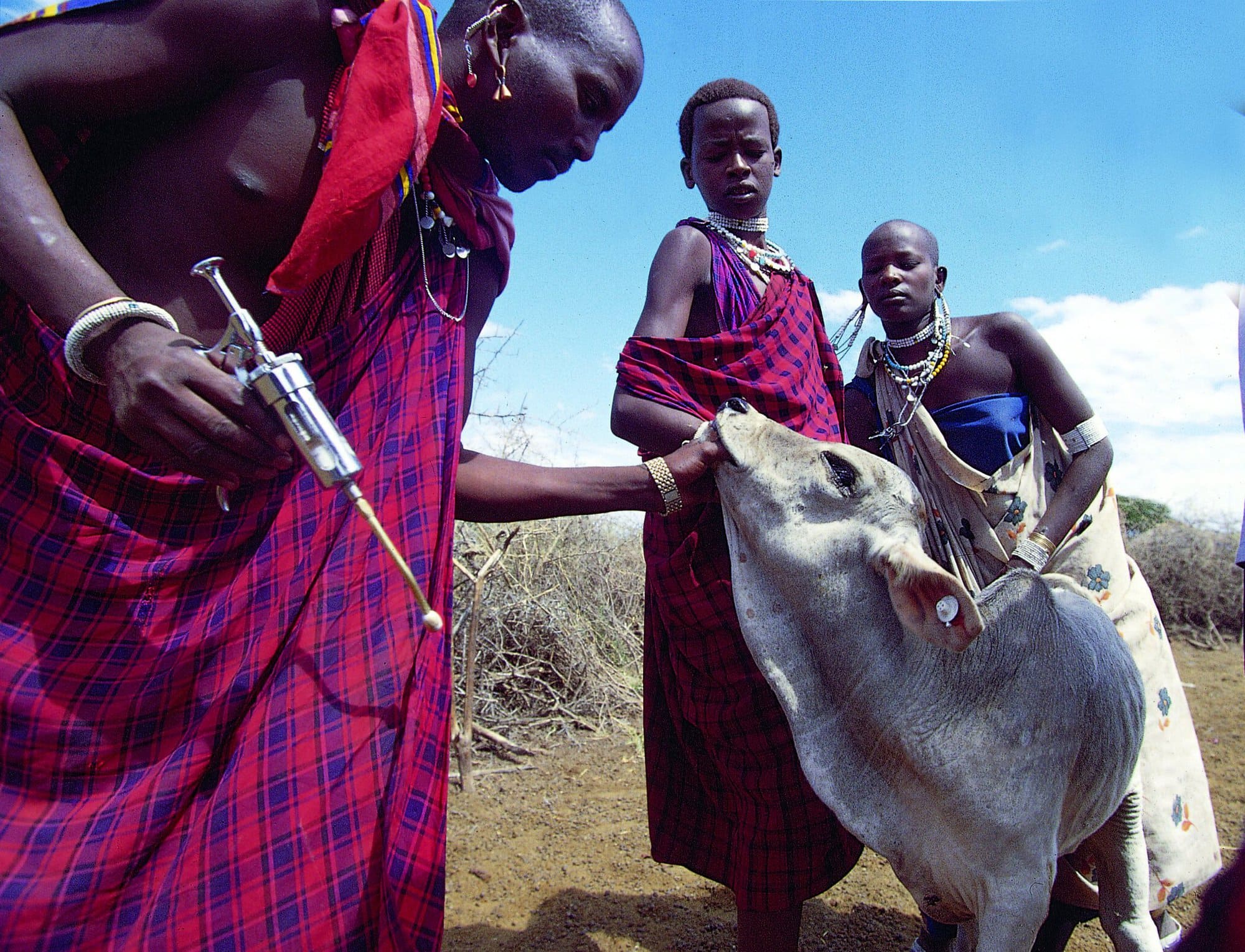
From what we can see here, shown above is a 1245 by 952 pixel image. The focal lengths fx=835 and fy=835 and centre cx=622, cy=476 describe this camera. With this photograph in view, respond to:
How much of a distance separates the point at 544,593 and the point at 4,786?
5.34 meters

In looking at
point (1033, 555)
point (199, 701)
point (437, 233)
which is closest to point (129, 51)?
point (437, 233)

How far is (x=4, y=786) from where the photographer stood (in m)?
1.26

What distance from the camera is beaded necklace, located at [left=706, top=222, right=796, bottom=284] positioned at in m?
2.61

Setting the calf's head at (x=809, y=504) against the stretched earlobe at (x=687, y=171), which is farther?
the stretched earlobe at (x=687, y=171)

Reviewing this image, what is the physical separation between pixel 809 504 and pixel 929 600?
41 cm

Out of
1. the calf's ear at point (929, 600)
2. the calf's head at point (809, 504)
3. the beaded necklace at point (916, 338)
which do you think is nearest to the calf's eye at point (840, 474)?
the calf's head at point (809, 504)

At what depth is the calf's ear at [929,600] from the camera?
5.37ft

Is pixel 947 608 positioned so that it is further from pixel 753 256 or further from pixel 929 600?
pixel 753 256

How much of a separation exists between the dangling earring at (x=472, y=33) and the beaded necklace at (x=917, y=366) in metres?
1.85

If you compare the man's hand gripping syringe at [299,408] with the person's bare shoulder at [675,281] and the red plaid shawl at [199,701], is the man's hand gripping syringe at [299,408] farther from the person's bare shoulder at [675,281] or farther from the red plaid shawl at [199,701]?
the person's bare shoulder at [675,281]

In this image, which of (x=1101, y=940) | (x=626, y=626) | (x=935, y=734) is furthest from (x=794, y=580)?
(x=626, y=626)

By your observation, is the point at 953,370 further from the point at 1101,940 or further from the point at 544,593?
the point at 544,593

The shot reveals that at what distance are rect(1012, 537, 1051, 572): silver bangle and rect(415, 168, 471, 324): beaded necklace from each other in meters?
1.88

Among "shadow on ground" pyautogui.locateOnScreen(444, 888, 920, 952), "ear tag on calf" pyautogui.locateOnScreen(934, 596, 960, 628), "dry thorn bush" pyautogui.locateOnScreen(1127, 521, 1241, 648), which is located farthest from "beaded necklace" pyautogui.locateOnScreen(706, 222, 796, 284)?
"dry thorn bush" pyautogui.locateOnScreen(1127, 521, 1241, 648)
